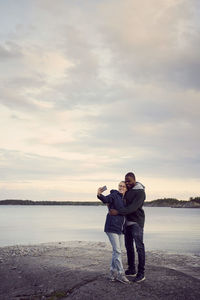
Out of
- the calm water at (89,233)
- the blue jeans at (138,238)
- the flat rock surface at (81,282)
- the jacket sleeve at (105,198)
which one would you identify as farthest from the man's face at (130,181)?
the calm water at (89,233)

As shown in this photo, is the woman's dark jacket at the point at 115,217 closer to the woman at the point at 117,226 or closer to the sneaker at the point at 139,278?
the woman at the point at 117,226

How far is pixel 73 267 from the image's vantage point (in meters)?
11.9

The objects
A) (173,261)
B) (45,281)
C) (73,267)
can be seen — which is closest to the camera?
(45,281)

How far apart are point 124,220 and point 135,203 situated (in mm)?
561

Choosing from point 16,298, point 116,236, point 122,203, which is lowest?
point 16,298

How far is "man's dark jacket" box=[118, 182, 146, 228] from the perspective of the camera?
9203 mm

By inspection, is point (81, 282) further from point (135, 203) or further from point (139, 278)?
point (135, 203)

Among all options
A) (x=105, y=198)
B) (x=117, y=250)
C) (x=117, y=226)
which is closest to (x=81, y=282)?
(x=117, y=250)

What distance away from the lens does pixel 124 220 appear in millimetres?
9352

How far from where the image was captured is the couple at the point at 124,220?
912 centimetres

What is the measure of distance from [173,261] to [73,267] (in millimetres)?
4923

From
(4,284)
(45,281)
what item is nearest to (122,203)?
(45,281)

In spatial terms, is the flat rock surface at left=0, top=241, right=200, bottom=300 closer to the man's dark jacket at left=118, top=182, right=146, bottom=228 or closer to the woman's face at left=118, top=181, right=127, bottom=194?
the man's dark jacket at left=118, top=182, right=146, bottom=228

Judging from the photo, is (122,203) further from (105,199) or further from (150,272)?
(150,272)
